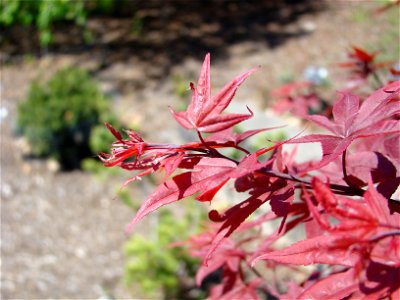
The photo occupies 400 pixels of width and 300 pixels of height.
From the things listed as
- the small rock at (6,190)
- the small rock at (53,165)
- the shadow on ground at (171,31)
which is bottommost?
the small rock at (6,190)

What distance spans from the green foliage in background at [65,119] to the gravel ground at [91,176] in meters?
0.19

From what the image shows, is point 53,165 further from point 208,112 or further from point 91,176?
point 208,112

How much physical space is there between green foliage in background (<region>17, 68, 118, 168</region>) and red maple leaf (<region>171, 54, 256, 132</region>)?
351 cm

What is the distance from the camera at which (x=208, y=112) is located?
2.76ft

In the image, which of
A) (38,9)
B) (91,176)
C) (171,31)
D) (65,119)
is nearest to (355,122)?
(91,176)

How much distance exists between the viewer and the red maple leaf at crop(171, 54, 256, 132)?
833mm

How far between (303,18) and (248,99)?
2.34 metres

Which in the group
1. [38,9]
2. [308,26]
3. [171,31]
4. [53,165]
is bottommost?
[53,165]

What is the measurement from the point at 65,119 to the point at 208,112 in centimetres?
390

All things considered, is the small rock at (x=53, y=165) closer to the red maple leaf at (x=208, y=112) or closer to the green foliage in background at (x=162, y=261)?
the green foliage in background at (x=162, y=261)

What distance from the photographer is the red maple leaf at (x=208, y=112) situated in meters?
0.83

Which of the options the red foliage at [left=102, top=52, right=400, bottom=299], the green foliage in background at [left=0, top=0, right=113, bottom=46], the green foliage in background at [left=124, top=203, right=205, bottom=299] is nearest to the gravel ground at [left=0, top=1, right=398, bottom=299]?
the green foliage in background at [left=124, top=203, right=205, bottom=299]

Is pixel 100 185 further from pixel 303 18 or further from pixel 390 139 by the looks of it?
pixel 303 18

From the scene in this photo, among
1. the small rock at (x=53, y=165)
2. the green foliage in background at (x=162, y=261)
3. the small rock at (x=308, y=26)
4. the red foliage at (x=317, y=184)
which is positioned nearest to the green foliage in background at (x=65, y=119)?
the small rock at (x=53, y=165)
